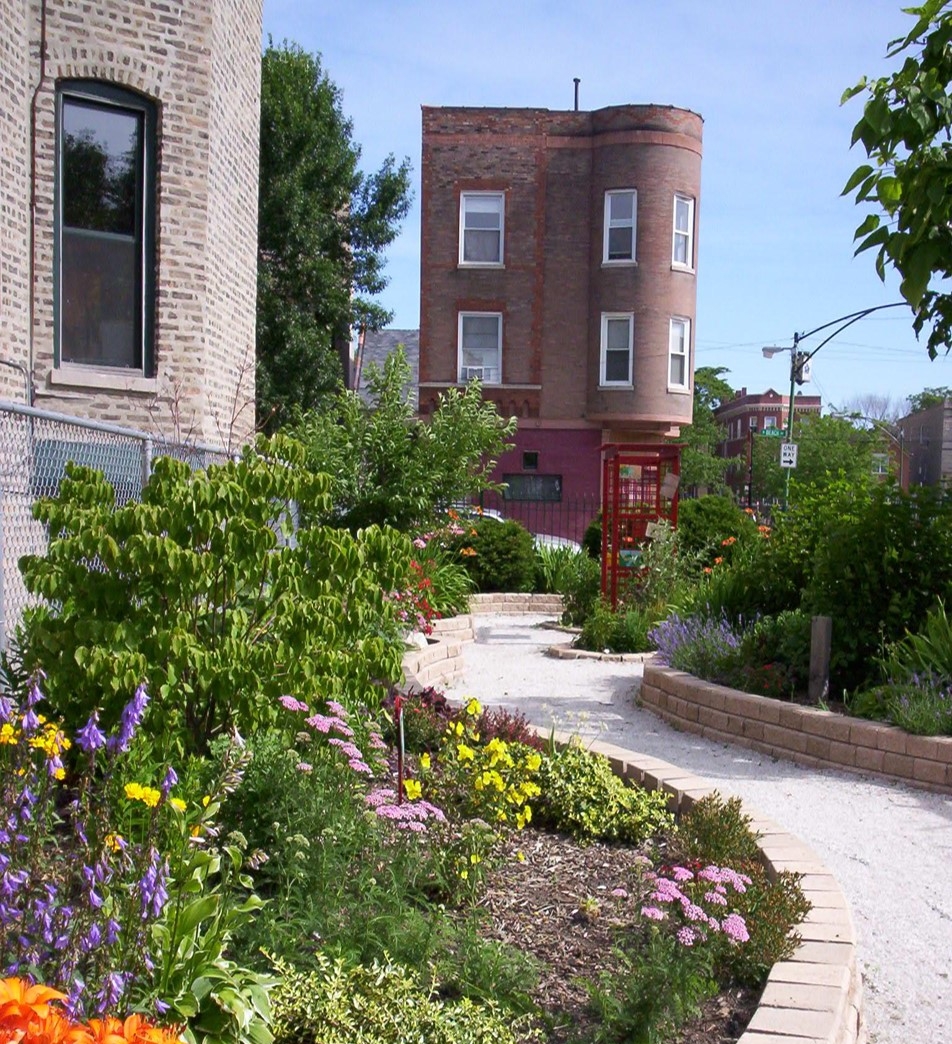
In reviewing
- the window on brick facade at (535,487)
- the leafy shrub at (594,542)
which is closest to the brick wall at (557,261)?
the window on brick facade at (535,487)

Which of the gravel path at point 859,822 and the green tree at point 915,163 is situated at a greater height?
the green tree at point 915,163

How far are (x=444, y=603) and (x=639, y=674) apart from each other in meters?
2.72

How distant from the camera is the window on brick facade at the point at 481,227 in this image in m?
29.7

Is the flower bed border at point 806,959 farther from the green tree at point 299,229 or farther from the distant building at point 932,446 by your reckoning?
the distant building at point 932,446

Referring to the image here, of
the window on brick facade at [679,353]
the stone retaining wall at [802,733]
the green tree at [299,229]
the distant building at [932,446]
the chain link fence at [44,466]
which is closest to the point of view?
the chain link fence at [44,466]

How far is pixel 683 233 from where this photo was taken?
29719 mm

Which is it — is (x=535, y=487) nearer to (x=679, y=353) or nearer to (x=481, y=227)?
(x=679, y=353)

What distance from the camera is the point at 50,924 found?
256 centimetres

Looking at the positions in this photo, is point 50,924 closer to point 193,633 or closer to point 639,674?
point 193,633

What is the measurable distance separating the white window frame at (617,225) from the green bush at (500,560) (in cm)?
1372

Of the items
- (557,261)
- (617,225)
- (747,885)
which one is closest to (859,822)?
(747,885)

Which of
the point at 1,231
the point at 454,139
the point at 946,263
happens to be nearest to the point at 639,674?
the point at 946,263

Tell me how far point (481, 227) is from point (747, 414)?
229 feet

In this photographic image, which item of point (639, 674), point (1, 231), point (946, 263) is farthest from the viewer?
point (639, 674)
